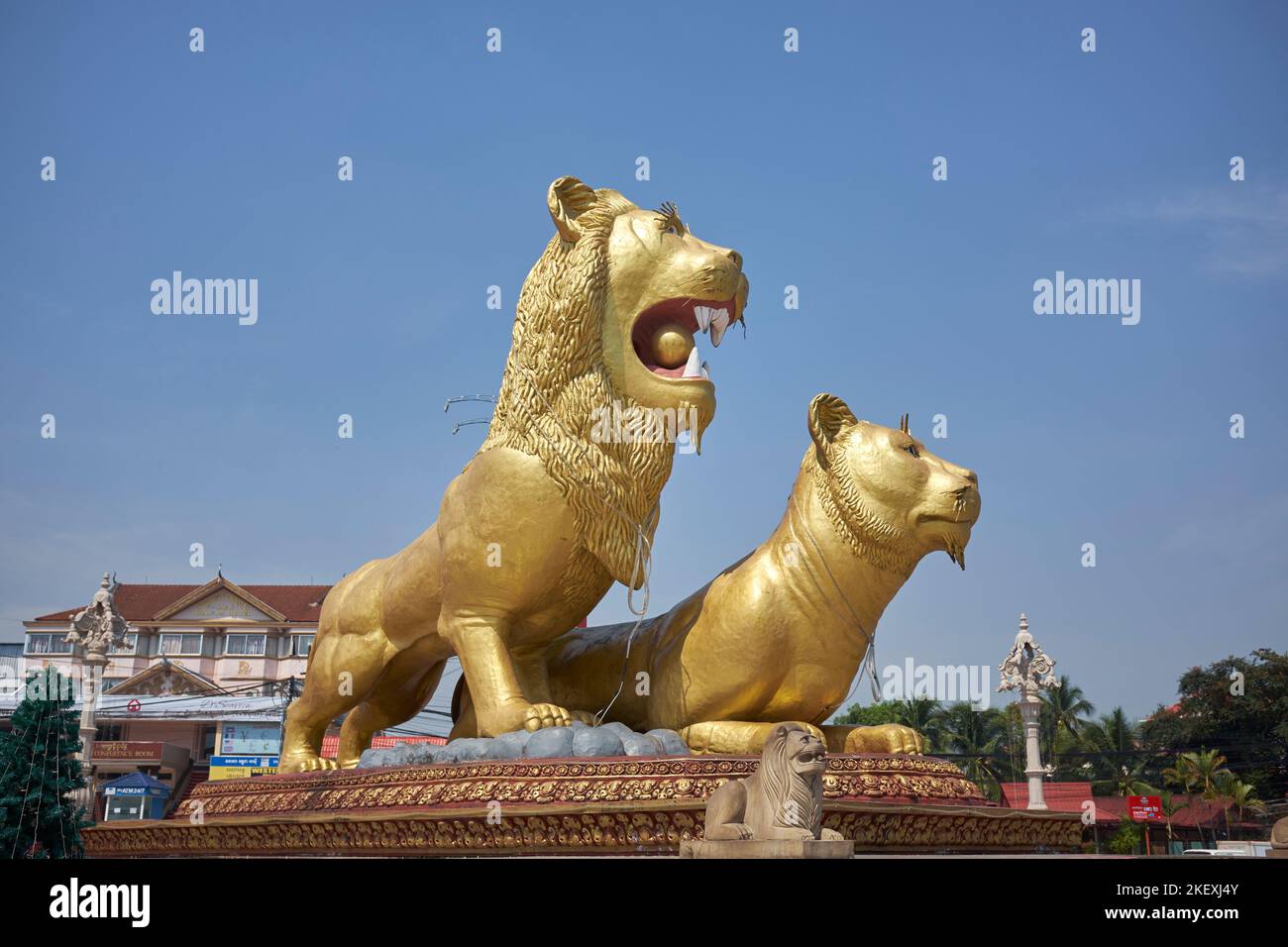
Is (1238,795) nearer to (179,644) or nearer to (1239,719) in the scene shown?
(1239,719)

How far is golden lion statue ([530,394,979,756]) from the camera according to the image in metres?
7.37

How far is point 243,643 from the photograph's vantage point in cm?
4166

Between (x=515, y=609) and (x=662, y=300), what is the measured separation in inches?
90.2

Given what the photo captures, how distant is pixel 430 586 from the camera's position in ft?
27.0

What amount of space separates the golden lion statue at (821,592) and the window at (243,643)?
121ft

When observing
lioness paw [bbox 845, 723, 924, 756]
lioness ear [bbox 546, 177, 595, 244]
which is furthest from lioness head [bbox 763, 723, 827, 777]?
lioness ear [bbox 546, 177, 595, 244]

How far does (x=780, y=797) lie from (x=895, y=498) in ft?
8.37

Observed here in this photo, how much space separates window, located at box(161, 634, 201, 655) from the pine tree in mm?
29053

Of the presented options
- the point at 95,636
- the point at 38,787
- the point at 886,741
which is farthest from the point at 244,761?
the point at 886,741

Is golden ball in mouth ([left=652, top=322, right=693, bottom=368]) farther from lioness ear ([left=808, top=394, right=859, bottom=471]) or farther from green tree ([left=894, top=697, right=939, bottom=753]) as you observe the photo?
green tree ([left=894, top=697, right=939, bottom=753])

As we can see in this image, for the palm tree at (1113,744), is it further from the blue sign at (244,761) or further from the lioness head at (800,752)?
the lioness head at (800,752)

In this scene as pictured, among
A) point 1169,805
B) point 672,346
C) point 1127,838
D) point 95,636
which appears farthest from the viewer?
point 1169,805
